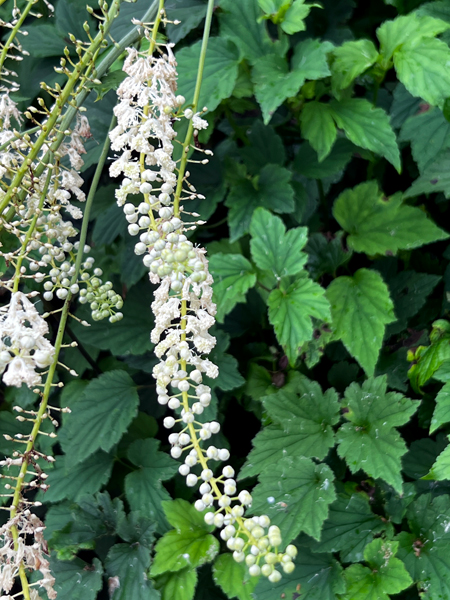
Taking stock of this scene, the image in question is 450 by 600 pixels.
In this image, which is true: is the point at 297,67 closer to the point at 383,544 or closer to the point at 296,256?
the point at 296,256

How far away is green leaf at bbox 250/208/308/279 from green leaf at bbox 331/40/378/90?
1.06 ft

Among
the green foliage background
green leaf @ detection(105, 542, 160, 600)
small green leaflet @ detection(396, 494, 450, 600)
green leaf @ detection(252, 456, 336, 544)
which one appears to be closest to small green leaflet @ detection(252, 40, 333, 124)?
the green foliage background

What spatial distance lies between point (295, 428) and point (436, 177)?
634mm

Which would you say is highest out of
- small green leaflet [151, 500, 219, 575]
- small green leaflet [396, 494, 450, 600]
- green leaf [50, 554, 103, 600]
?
small green leaflet [396, 494, 450, 600]

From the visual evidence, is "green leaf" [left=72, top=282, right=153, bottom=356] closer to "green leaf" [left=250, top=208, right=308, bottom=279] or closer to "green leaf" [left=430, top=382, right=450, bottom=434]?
"green leaf" [left=250, top=208, right=308, bottom=279]

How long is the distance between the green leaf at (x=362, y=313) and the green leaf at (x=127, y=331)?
47cm

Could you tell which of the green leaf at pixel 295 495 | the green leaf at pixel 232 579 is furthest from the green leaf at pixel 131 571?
the green leaf at pixel 295 495

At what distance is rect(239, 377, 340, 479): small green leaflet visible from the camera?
3.47 ft

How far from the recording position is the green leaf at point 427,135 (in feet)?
3.73

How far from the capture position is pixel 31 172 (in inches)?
28.9

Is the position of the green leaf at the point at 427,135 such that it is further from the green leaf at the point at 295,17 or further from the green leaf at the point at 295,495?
the green leaf at the point at 295,495

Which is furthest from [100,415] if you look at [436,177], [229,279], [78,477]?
[436,177]

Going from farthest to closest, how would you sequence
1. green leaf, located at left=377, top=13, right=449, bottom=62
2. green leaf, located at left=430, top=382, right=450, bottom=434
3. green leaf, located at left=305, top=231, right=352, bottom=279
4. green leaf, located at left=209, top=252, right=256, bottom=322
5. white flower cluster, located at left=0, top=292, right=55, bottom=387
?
green leaf, located at left=305, top=231, right=352, bottom=279, green leaf, located at left=209, top=252, right=256, bottom=322, green leaf, located at left=377, top=13, right=449, bottom=62, green leaf, located at left=430, top=382, right=450, bottom=434, white flower cluster, located at left=0, top=292, right=55, bottom=387

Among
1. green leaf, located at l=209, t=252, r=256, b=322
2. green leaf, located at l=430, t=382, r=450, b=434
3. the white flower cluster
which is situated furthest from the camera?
green leaf, located at l=209, t=252, r=256, b=322
